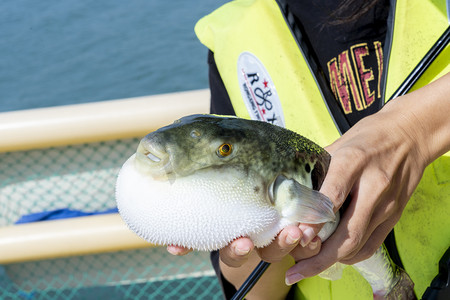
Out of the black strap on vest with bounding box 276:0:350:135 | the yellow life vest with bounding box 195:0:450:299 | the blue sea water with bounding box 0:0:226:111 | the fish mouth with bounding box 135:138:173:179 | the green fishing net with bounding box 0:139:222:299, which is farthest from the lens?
the blue sea water with bounding box 0:0:226:111

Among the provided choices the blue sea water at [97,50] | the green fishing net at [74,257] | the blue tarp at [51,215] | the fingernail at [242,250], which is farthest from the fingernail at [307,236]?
the blue sea water at [97,50]

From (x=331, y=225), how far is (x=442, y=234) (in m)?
0.46

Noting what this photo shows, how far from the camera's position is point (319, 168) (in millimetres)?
953

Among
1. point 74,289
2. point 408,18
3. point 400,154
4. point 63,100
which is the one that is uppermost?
point 408,18

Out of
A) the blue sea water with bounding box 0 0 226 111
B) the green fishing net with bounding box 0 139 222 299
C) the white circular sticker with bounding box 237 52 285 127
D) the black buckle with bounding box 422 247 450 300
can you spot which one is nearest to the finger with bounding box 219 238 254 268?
the black buckle with bounding box 422 247 450 300

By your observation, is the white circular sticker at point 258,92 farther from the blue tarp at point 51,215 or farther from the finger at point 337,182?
the blue tarp at point 51,215

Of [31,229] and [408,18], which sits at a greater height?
[408,18]

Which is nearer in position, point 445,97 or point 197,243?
point 197,243

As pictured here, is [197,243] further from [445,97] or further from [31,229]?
[31,229]

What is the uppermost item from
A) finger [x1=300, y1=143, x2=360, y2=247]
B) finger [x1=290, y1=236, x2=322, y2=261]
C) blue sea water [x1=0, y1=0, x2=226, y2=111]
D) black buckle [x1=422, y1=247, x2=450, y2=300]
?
finger [x1=300, y1=143, x2=360, y2=247]

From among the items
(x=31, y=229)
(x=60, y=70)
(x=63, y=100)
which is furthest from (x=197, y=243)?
(x=60, y=70)

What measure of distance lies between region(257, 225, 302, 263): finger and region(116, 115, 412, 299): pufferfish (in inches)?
0.4

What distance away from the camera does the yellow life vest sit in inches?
50.9

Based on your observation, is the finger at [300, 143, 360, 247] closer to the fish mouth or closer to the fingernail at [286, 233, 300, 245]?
the fingernail at [286, 233, 300, 245]
